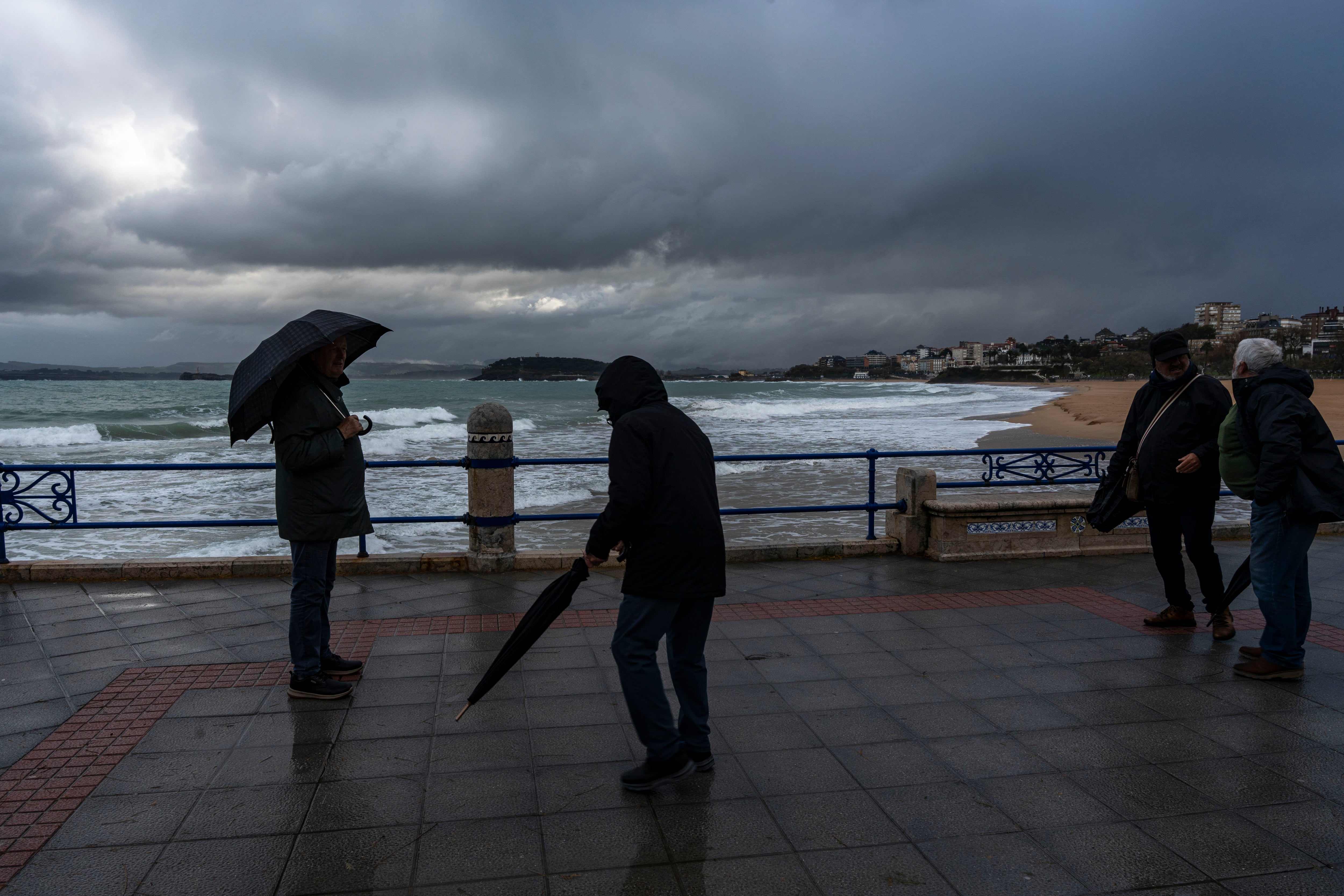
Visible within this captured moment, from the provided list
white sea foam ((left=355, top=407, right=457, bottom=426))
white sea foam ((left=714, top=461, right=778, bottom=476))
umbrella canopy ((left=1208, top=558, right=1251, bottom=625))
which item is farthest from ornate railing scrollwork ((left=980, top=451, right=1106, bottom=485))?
white sea foam ((left=355, top=407, right=457, bottom=426))

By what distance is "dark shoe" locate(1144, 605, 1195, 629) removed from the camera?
5.32 meters

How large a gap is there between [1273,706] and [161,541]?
1196 centimetres

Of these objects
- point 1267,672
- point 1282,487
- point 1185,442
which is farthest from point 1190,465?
point 1267,672

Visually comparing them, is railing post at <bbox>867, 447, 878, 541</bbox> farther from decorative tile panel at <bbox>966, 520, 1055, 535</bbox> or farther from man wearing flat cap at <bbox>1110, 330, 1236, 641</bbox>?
man wearing flat cap at <bbox>1110, 330, 1236, 641</bbox>

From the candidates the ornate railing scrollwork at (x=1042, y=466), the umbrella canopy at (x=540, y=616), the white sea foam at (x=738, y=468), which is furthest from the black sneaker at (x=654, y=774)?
the white sea foam at (x=738, y=468)

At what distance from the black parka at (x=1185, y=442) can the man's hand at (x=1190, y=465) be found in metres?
0.02

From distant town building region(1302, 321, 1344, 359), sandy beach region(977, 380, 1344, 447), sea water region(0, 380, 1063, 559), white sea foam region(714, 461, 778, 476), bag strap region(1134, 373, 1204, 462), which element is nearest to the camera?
Answer: bag strap region(1134, 373, 1204, 462)

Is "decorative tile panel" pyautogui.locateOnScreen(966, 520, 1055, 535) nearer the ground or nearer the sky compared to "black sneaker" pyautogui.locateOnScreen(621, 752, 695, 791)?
nearer the sky

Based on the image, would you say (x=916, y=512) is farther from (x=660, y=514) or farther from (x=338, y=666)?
(x=338, y=666)

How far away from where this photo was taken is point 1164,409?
5.21 metres

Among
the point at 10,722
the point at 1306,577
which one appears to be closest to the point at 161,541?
the point at 10,722

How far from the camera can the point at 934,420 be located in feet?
126

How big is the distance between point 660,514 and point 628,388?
1.73 feet

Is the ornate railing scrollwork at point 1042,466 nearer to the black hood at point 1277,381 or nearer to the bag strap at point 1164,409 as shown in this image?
the bag strap at point 1164,409
